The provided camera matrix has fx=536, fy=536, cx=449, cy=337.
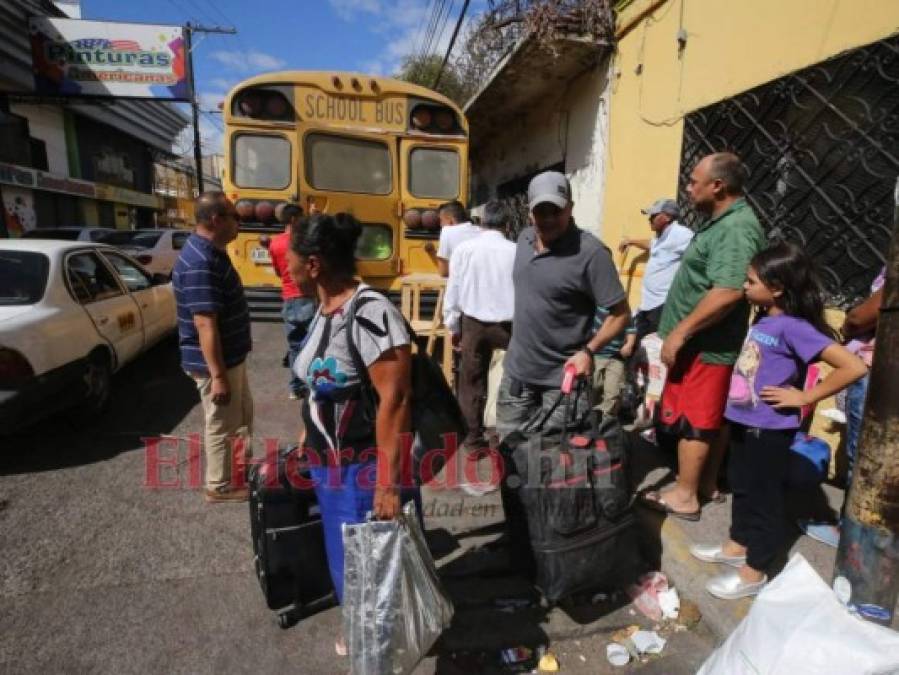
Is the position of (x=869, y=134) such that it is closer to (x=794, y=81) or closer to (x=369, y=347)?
(x=794, y=81)

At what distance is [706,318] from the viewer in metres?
2.35

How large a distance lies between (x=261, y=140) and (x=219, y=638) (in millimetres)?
4821

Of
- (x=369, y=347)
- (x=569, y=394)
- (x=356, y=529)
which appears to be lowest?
(x=356, y=529)

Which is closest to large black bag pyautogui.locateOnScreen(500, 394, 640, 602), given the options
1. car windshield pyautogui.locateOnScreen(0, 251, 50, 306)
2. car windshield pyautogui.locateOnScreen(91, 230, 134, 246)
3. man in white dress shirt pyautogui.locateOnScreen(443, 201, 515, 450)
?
man in white dress shirt pyautogui.locateOnScreen(443, 201, 515, 450)

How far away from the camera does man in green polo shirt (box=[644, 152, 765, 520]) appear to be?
234cm

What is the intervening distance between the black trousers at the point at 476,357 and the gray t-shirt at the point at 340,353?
163 centimetres

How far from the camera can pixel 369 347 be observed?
1.73m

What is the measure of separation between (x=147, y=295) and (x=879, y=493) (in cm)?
624

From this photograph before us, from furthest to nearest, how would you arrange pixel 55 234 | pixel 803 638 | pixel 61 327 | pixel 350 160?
pixel 55 234 < pixel 350 160 < pixel 61 327 < pixel 803 638

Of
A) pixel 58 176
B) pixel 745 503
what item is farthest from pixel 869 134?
pixel 58 176

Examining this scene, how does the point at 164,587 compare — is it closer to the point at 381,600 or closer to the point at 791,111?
the point at 381,600

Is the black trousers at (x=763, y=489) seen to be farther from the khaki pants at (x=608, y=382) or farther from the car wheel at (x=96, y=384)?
the car wheel at (x=96, y=384)

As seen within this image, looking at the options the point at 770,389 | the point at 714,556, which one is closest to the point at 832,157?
the point at 770,389

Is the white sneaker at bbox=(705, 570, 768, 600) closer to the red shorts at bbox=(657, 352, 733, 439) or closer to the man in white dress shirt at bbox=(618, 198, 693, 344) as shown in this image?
the red shorts at bbox=(657, 352, 733, 439)
